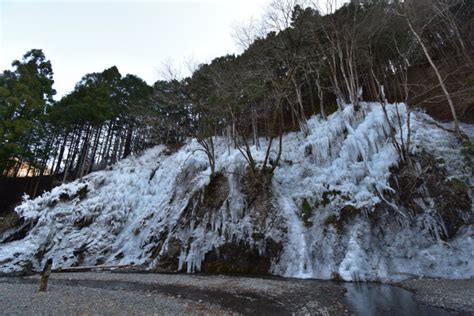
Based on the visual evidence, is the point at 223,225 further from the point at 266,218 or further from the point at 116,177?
the point at 116,177

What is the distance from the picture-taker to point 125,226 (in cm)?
1509

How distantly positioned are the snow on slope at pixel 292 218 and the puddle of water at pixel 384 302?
3.69 ft

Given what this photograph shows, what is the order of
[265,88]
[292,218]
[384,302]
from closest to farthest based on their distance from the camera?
[384,302], [292,218], [265,88]

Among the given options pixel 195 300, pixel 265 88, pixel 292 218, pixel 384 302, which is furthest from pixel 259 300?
pixel 265 88

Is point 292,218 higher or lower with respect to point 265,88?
lower

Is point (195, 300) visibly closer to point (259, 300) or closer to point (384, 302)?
point (259, 300)

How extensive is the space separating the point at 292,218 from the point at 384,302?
5.46 m

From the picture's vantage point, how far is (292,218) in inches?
428

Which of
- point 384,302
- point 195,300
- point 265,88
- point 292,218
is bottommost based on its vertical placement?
point 195,300

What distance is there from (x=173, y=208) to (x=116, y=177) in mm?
6934

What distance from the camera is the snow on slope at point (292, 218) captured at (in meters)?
8.32

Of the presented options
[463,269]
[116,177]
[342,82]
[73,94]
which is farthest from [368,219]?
[73,94]

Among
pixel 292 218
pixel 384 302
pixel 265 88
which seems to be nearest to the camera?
pixel 384 302

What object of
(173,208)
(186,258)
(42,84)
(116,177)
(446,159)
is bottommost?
(186,258)
